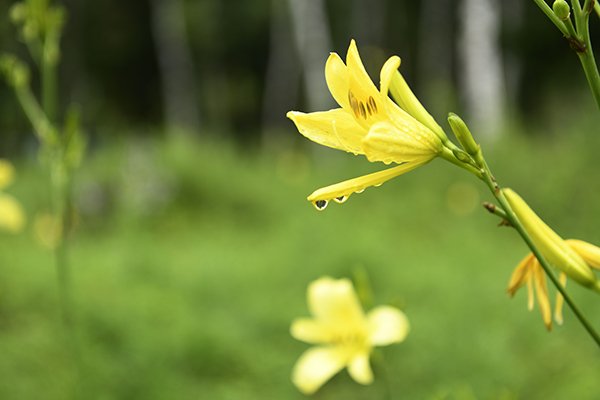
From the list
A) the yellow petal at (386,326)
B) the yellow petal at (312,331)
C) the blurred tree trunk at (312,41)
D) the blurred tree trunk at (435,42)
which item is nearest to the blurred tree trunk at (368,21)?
the blurred tree trunk at (435,42)

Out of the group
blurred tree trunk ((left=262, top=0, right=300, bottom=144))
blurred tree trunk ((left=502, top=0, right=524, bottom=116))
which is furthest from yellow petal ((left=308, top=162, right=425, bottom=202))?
blurred tree trunk ((left=262, top=0, right=300, bottom=144))

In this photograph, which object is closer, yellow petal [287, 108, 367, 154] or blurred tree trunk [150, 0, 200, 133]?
yellow petal [287, 108, 367, 154]

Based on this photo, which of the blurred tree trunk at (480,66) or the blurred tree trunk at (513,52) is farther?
the blurred tree trunk at (513,52)

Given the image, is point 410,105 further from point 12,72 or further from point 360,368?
point 12,72

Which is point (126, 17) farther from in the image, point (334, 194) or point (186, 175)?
point (334, 194)

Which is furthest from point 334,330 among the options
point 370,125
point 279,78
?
point 279,78

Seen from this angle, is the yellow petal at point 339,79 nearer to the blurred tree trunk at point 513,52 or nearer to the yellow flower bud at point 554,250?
the yellow flower bud at point 554,250

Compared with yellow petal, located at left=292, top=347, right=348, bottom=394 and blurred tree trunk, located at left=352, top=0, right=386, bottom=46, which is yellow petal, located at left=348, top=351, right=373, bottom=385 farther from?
blurred tree trunk, located at left=352, top=0, right=386, bottom=46
